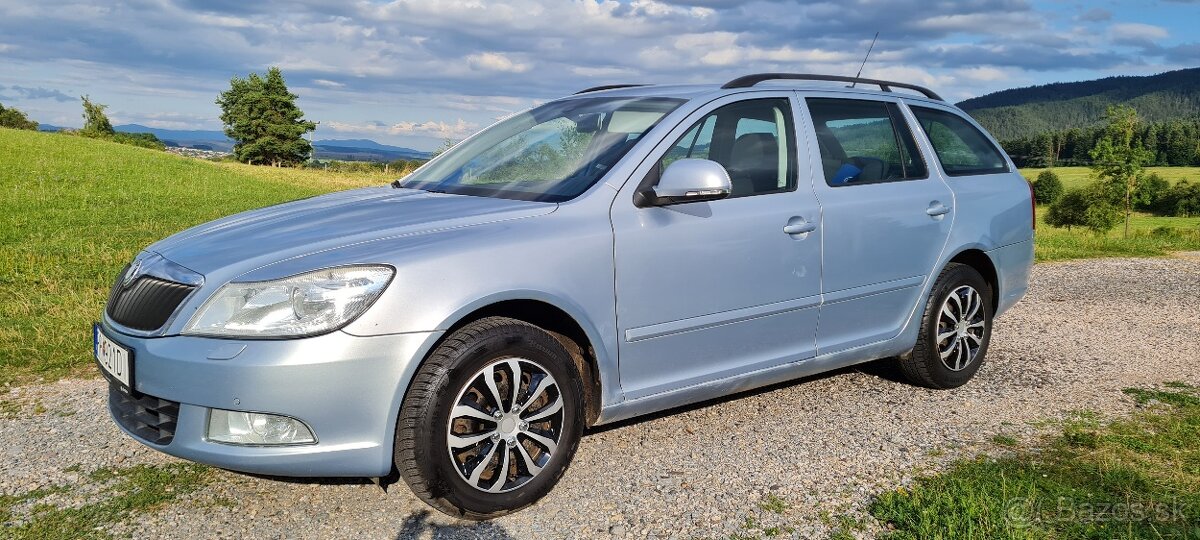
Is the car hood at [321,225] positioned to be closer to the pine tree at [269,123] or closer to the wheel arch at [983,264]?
the wheel arch at [983,264]

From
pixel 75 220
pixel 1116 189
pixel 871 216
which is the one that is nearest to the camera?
pixel 871 216

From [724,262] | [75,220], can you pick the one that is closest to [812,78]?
[724,262]

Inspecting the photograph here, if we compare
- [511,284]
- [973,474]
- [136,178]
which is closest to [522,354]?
[511,284]

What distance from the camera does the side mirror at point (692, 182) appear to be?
3.74 meters

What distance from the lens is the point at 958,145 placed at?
5.52 m

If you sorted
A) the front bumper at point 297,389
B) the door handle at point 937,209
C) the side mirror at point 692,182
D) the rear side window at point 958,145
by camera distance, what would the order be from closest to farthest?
the front bumper at point 297,389 < the side mirror at point 692,182 < the door handle at point 937,209 < the rear side window at point 958,145

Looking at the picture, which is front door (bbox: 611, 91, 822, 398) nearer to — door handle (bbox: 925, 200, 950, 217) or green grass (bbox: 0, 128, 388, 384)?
door handle (bbox: 925, 200, 950, 217)

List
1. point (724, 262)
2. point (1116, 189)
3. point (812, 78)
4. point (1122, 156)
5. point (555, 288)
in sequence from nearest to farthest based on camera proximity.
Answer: point (555, 288)
point (724, 262)
point (812, 78)
point (1122, 156)
point (1116, 189)

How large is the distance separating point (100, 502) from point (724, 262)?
2728 mm

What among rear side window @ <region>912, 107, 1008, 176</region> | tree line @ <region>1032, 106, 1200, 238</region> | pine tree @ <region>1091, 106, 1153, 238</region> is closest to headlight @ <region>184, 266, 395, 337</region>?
rear side window @ <region>912, 107, 1008, 176</region>

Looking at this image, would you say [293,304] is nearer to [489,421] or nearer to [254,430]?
[254,430]

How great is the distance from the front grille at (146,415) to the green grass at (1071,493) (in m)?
2.61

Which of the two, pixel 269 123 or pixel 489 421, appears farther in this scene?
pixel 269 123

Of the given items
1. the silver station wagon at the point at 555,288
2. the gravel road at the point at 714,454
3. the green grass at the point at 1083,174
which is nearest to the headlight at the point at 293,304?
the silver station wagon at the point at 555,288
